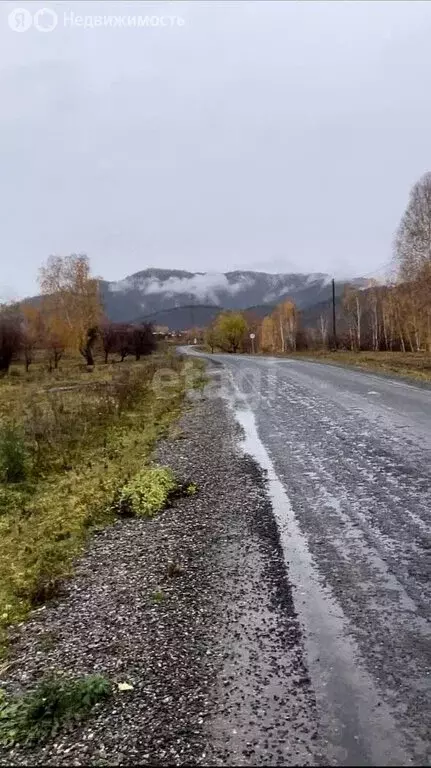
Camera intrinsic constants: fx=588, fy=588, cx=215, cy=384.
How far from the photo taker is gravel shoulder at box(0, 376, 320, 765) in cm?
284

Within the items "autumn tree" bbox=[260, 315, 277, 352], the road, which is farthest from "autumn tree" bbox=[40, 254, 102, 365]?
"autumn tree" bbox=[260, 315, 277, 352]

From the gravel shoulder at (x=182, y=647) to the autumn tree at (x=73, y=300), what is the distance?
45557 mm

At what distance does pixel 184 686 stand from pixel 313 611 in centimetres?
113

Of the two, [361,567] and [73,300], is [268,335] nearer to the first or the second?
[73,300]

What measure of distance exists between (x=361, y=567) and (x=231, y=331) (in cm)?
9197

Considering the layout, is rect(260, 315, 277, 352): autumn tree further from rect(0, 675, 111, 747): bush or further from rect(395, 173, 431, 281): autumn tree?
rect(0, 675, 111, 747): bush

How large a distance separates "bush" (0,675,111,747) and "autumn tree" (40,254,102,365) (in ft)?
159

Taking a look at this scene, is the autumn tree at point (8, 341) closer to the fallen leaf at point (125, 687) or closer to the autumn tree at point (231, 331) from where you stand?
the autumn tree at point (231, 331)

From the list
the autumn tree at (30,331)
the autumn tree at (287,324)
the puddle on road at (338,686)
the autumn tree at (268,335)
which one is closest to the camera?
the puddle on road at (338,686)

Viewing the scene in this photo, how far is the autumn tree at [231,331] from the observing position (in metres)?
96.3

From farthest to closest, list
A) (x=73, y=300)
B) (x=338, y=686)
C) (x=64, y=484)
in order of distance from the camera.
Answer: (x=73, y=300), (x=64, y=484), (x=338, y=686)

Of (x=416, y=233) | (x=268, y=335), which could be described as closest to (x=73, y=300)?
(x=416, y=233)

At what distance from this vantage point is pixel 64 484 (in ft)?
29.6

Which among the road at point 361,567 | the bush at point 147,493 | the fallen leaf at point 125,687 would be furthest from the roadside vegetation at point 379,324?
the fallen leaf at point 125,687
